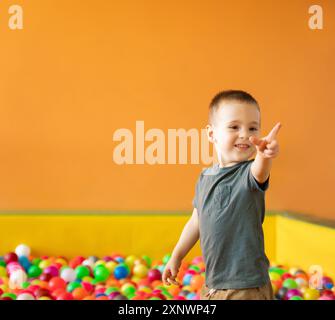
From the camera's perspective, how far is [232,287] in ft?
3.77

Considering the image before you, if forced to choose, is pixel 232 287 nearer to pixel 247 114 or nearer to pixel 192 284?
pixel 247 114

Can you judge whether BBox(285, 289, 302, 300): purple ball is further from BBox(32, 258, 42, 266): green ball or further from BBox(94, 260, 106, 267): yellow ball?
BBox(32, 258, 42, 266): green ball

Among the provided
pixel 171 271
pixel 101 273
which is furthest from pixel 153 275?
pixel 171 271

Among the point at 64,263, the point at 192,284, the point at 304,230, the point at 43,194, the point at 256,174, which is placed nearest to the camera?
the point at 256,174

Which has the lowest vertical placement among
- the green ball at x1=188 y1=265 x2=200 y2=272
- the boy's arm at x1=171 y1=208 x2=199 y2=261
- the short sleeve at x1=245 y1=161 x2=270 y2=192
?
the green ball at x1=188 y1=265 x2=200 y2=272

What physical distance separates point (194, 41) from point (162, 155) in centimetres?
54

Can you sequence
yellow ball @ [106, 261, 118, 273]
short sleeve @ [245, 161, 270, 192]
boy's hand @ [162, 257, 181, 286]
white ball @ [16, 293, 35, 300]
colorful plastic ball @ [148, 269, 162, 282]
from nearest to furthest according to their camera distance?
short sleeve @ [245, 161, 270, 192]
boy's hand @ [162, 257, 181, 286]
white ball @ [16, 293, 35, 300]
colorful plastic ball @ [148, 269, 162, 282]
yellow ball @ [106, 261, 118, 273]

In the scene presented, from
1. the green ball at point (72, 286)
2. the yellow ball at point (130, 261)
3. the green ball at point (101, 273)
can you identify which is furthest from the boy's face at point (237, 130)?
the yellow ball at point (130, 261)

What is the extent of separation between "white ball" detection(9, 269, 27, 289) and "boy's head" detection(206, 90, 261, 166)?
1.28 m

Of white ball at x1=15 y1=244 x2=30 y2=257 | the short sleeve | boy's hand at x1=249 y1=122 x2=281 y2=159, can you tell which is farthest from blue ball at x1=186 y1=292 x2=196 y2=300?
boy's hand at x1=249 y1=122 x2=281 y2=159

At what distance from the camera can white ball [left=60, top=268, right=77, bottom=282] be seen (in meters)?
2.28

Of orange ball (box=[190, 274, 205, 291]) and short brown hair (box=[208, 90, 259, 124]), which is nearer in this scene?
short brown hair (box=[208, 90, 259, 124])

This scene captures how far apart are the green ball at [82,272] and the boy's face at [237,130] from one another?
128cm

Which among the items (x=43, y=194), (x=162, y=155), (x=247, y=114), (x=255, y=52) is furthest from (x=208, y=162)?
(x=247, y=114)
